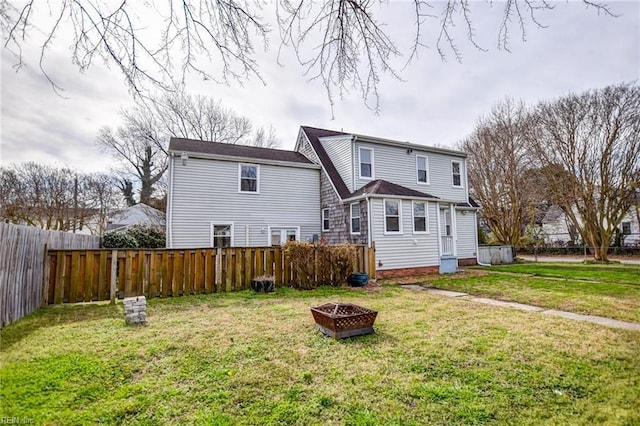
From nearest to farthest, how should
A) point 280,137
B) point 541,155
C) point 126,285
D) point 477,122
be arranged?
point 126,285, point 541,155, point 477,122, point 280,137

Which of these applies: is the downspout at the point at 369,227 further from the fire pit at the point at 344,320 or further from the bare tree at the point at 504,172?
the bare tree at the point at 504,172

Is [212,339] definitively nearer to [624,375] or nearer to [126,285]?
[126,285]

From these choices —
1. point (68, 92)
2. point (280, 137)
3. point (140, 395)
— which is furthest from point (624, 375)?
point (280, 137)

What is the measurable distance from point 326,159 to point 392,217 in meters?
4.66

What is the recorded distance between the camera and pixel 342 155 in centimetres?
1390

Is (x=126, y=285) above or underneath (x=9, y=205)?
underneath

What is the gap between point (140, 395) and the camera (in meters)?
2.77

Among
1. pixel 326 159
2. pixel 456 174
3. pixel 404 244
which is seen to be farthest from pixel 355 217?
pixel 456 174

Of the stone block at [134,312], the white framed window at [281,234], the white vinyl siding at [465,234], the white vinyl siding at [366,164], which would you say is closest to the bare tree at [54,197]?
the white framed window at [281,234]

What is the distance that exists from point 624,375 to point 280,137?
88.0ft

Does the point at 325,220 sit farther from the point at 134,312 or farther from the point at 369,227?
the point at 134,312

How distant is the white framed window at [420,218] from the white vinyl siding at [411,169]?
2.03 m

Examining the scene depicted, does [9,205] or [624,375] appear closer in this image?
[624,375]

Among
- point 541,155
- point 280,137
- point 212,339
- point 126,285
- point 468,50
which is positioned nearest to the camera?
point 468,50
